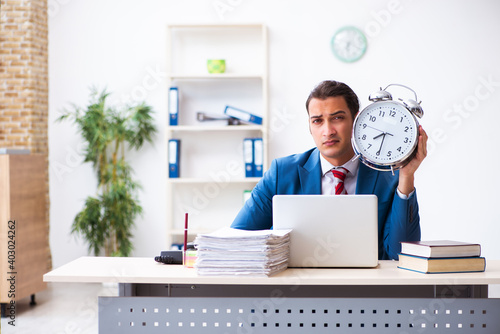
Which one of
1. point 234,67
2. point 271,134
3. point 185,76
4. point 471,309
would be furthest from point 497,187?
point 471,309

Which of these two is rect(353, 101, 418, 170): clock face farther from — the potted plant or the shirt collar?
the potted plant

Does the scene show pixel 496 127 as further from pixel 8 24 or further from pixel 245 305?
pixel 8 24

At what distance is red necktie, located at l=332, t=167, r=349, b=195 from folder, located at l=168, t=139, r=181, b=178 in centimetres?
240

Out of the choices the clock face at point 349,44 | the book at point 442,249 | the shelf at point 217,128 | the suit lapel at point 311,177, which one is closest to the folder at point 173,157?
the shelf at point 217,128

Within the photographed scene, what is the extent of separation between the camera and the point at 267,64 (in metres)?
4.72

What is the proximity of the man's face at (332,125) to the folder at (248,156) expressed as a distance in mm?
2203

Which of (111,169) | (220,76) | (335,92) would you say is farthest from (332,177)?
(111,169)

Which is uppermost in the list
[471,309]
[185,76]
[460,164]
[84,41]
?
[84,41]

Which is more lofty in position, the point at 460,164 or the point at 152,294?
the point at 460,164

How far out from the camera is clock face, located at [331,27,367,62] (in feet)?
15.4

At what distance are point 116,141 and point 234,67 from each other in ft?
3.88

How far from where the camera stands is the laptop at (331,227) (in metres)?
1.85

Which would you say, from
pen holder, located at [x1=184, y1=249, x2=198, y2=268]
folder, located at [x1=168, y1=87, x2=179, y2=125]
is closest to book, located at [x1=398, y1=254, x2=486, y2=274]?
pen holder, located at [x1=184, y1=249, x2=198, y2=268]

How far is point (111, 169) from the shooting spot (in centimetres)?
476
